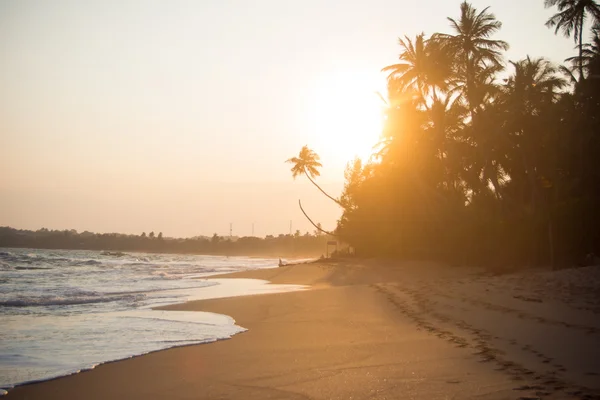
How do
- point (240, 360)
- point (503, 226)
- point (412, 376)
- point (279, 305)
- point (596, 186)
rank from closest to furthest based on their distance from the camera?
point (412, 376), point (240, 360), point (279, 305), point (596, 186), point (503, 226)

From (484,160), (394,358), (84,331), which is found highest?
(484,160)

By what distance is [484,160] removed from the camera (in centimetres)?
2705

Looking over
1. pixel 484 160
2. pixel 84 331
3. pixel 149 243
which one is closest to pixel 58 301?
pixel 84 331

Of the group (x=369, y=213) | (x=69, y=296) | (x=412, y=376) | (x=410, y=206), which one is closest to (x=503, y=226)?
(x=410, y=206)

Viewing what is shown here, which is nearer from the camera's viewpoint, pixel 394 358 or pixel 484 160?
pixel 394 358

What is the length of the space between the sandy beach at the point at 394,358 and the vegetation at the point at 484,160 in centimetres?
1083

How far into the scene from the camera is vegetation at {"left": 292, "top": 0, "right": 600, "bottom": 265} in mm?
21906

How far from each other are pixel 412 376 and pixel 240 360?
2.38m

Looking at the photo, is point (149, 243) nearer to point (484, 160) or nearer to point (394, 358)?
point (484, 160)

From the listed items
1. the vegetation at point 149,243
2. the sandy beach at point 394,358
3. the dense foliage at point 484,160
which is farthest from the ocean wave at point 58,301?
the vegetation at point 149,243

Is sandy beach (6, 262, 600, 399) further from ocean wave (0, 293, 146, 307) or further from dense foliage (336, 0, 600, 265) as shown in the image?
dense foliage (336, 0, 600, 265)

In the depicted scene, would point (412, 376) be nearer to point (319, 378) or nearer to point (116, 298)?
point (319, 378)

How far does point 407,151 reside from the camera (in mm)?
32938

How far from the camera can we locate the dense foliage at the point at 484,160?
2190 centimetres
